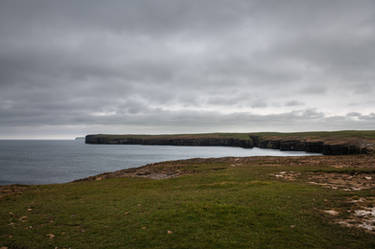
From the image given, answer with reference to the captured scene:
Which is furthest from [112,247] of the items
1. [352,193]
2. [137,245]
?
[352,193]

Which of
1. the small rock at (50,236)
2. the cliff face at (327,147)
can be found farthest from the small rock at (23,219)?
the cliff face at (327,147)

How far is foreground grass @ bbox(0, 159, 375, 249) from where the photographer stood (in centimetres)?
1317

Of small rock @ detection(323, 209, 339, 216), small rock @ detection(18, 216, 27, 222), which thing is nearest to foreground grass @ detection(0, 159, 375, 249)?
small rock @ detection(18, 216, 27, 222)

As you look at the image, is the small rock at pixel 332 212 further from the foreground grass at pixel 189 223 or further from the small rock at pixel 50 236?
the small rock at pixel 50 236

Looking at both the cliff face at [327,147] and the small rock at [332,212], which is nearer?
the small rock at [332,212]

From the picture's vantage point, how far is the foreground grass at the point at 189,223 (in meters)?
13.2

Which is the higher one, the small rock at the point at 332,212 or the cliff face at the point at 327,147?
the small rock at the point at 332,212

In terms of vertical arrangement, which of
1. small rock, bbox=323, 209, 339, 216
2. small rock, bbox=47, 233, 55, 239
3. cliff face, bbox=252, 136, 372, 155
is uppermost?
small rock, bbox=323, 209, 339, 216

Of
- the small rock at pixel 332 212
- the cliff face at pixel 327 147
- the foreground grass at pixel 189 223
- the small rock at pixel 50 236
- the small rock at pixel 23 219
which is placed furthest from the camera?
the cliff face at pixel 327 147

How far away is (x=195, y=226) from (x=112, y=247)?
511 cm

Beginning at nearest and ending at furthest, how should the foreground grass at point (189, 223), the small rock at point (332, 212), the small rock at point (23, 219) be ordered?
the foreground grass at point (189, 223) → the small rock at point (332, 212) → the small rock at point (23, 219)

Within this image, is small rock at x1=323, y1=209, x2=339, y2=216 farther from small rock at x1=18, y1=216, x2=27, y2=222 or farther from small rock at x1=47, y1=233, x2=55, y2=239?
small rock at x1=18, y1=216, x2=27, y2=222

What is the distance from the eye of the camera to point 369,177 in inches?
1185

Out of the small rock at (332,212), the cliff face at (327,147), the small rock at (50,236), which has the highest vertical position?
the small rock at (332,212)
